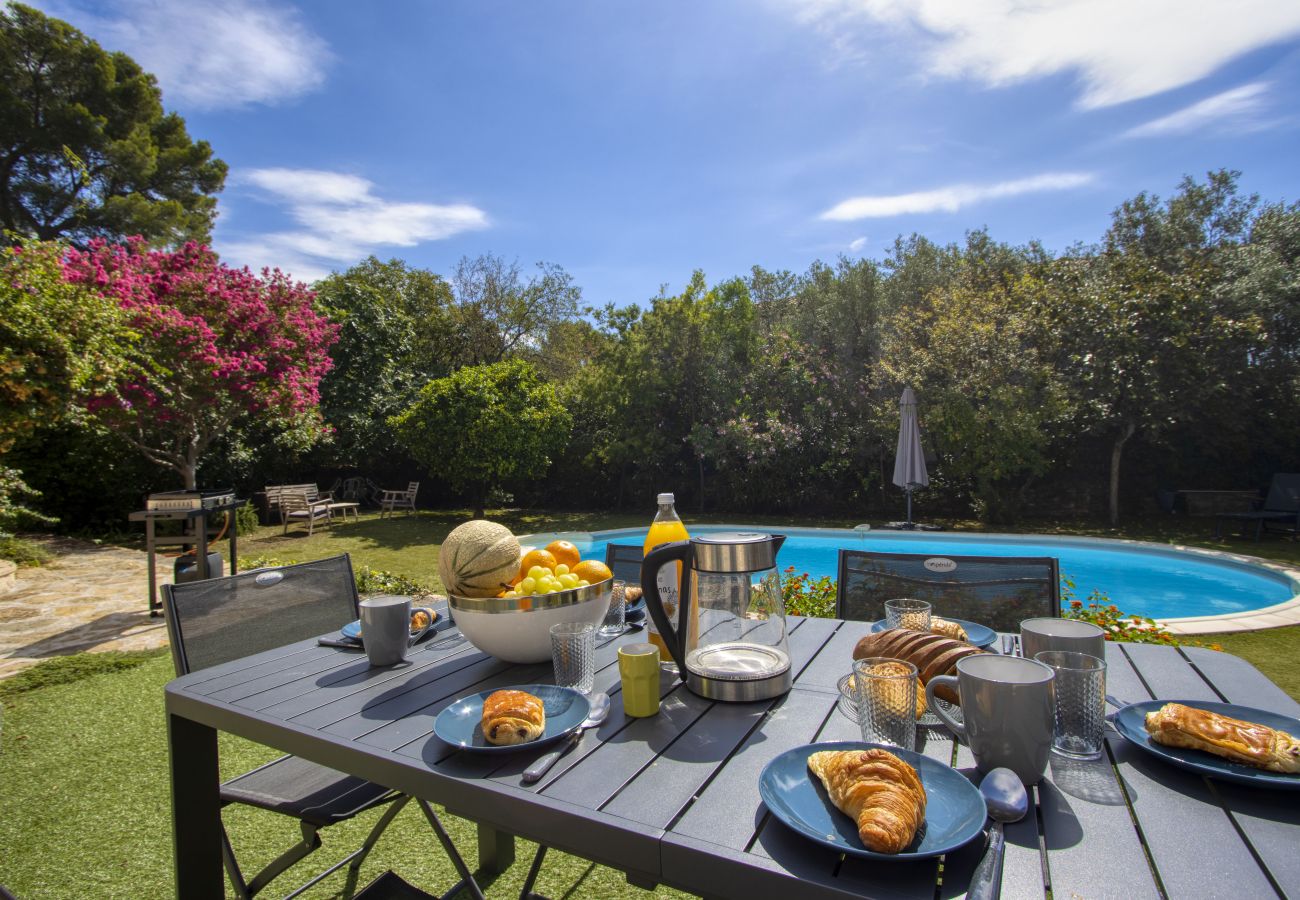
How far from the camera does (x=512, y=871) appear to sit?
2188 millimetres

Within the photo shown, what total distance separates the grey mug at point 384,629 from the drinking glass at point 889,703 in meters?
1.13

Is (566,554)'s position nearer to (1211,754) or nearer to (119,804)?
(1211,754)

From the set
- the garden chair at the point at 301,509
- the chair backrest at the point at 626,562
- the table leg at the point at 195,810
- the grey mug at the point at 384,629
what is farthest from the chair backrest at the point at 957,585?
the garden chair at the point at 301,509

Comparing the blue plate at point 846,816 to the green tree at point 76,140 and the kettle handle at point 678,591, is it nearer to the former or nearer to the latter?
the kettle handle at point 678,591

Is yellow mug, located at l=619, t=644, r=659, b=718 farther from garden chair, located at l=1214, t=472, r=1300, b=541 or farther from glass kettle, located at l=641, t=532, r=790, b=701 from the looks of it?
garden chair, located at l=1214, t=472, r=1300, b=541

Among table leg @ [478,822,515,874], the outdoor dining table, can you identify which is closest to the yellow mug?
the outdoor dining table

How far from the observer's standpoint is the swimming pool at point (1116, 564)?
6723 mm

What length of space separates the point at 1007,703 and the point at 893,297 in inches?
597

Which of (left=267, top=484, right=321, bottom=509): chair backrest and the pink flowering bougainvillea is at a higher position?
the pink flowering bougainvillea

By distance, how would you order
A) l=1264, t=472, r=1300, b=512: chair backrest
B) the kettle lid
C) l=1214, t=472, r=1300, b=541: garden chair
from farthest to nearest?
1. l=1264, t=472, r=1300, b=512: chair backrest
2. l=1214, t=472, r=1300, b=541: garden chair
3. the kettle lid

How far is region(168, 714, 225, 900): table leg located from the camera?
1574 millimetres

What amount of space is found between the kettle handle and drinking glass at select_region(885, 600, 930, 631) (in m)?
0.57

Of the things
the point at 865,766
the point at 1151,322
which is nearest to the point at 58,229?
the point at 865,766

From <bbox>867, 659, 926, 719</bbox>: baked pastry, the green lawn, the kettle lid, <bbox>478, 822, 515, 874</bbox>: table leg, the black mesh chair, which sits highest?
the kettle lid
